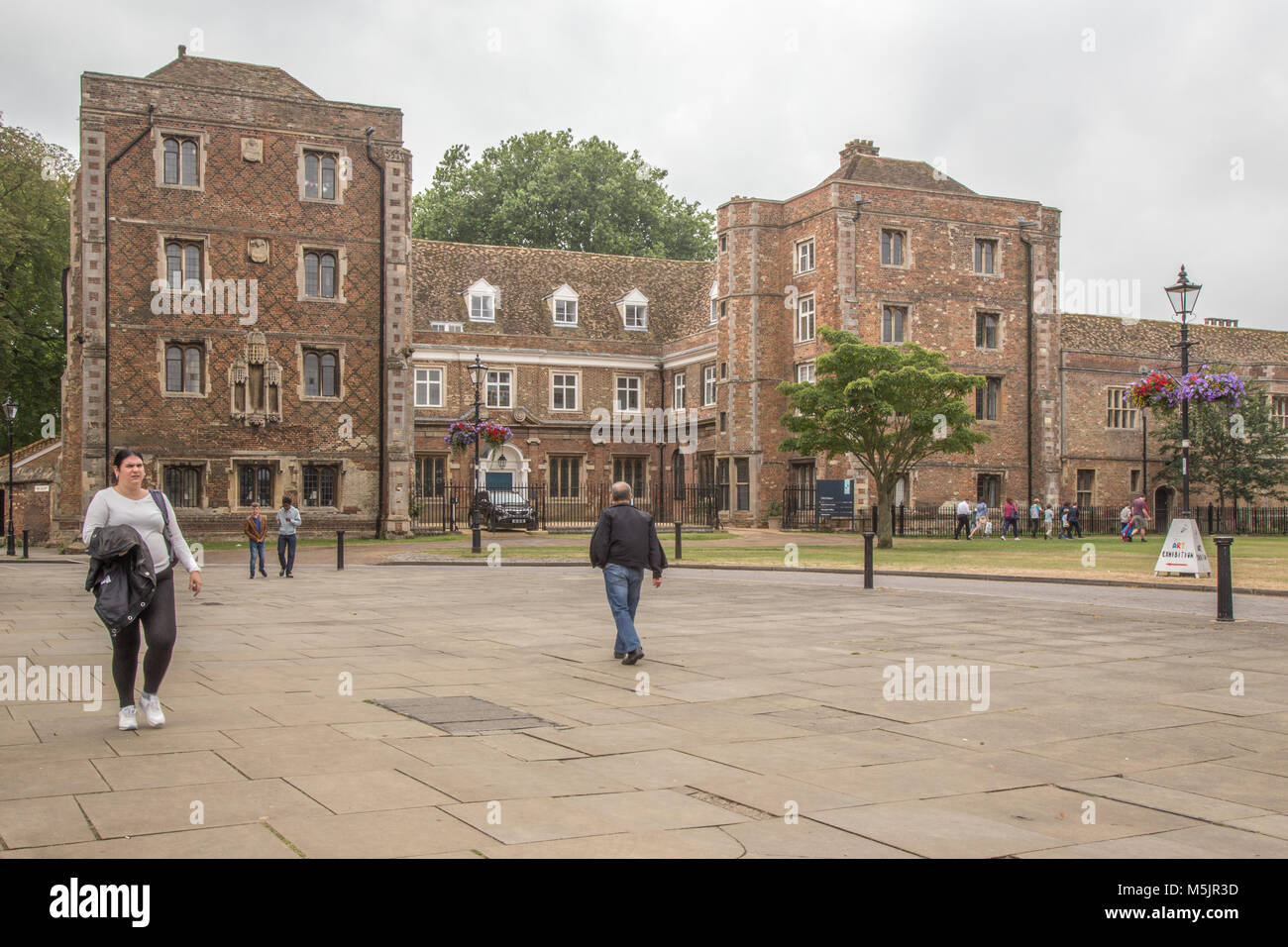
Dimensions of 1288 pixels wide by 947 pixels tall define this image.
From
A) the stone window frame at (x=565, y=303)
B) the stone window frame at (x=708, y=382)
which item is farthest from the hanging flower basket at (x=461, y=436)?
the stone window frame at (x=565, y=303)

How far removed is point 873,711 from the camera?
853 centimetres

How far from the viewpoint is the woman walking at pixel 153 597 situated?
7773mm

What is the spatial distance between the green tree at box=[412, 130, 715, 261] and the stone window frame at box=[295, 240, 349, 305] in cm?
2958

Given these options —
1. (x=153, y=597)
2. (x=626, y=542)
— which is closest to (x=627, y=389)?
(x=626, y=542)

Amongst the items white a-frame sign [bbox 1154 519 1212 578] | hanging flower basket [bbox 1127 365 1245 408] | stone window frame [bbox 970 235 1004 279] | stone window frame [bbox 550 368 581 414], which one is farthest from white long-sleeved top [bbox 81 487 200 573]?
stone window frame [bbox 550 368 581 414]

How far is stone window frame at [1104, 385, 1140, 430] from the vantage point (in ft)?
173

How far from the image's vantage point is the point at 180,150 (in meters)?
38.2

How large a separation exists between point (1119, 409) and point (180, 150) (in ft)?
132

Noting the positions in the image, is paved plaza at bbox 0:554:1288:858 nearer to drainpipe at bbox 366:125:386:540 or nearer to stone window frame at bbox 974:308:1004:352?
drainpipe at bbox 366:125:386:540

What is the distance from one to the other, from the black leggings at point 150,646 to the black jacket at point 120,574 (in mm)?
99

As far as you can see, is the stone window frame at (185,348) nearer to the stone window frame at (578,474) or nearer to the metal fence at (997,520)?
the stone window frame at (578,474)

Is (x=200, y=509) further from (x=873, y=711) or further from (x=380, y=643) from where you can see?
(x=873, y=711)
